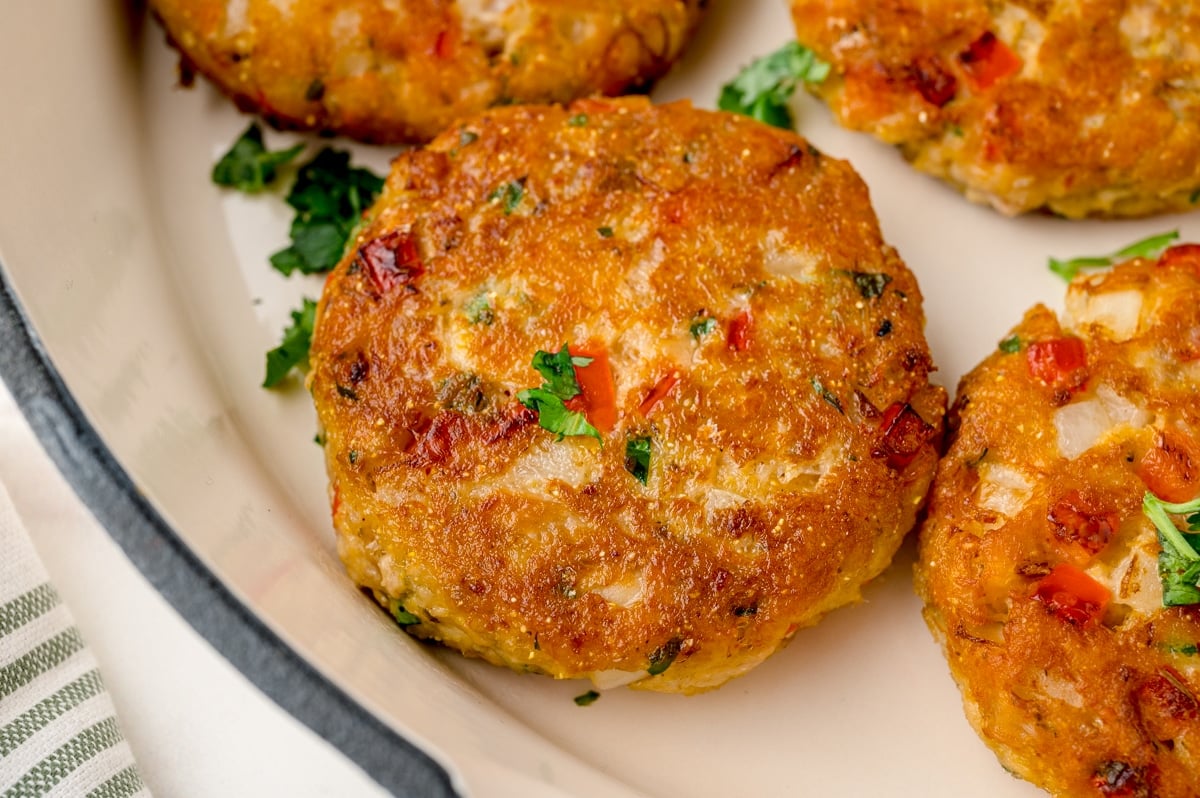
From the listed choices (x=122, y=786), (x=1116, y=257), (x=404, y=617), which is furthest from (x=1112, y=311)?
(x=122, y=786)

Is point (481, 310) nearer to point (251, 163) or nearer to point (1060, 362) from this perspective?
point (251, 163)

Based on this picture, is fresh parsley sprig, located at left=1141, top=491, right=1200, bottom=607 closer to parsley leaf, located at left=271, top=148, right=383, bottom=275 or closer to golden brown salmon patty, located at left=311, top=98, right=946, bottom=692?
golden brown salmon patty, located at left=311, top=98, right=946, bottom=692

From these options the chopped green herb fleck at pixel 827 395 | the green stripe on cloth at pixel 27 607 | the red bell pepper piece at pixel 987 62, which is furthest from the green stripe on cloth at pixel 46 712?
the red bell pepper piece at pixel 987 62

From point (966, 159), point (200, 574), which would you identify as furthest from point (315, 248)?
point (966, 159)

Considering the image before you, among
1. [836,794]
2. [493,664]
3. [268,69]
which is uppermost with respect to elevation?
[268,69]

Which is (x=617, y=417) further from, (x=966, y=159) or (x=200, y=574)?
(x=966, y=159)

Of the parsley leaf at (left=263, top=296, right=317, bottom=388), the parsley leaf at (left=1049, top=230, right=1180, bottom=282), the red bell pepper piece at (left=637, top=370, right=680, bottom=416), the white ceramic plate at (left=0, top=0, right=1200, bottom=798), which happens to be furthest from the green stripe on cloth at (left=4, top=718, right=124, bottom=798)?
the parsley leaf at (left=1049, top=230, right=1180, bottom=282)

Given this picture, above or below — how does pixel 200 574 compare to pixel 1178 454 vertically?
above
